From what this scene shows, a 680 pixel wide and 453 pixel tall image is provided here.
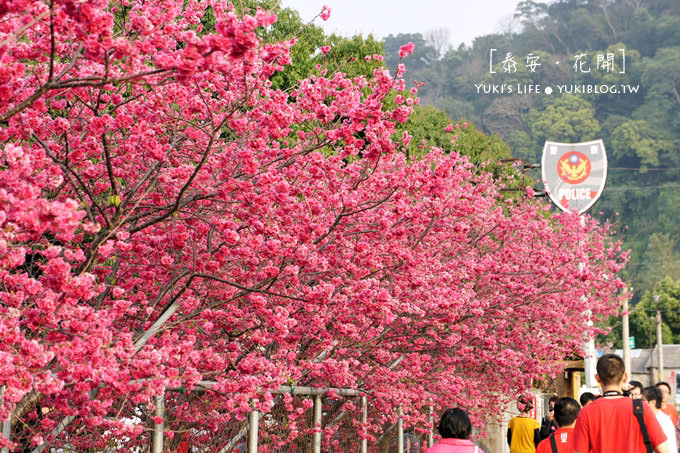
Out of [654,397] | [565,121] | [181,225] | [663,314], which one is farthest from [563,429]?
[565,121]

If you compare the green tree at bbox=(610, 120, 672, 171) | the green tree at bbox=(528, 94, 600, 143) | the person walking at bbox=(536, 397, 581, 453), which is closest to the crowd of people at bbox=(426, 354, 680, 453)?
the person walking at bbox=(536, 397, 581, 453)

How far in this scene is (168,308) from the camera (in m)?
5.81

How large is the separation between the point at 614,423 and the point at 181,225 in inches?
127

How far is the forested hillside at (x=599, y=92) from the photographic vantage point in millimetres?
98688

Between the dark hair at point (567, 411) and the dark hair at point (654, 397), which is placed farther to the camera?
the dark hair at point (654, 397)

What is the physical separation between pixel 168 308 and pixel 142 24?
2300mm

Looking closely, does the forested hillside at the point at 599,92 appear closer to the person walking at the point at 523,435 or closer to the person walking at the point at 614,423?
the person walking at the point at 523,435

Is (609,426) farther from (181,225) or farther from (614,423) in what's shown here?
(181,225)

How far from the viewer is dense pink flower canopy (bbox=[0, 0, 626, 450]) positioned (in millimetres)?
3754

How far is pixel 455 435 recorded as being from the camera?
18.3ft

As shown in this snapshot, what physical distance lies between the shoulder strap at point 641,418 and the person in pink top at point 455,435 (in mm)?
1023

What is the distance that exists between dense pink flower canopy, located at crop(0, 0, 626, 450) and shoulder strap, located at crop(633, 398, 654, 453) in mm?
2140

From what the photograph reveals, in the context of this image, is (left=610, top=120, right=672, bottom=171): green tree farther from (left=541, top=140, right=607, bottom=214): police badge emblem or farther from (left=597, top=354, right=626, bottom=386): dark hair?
(left=597, top=354, right=626, bottom=386): dark hair

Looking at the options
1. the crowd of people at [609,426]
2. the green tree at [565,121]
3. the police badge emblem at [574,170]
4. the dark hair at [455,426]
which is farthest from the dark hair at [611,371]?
the green tree at [565,121]
